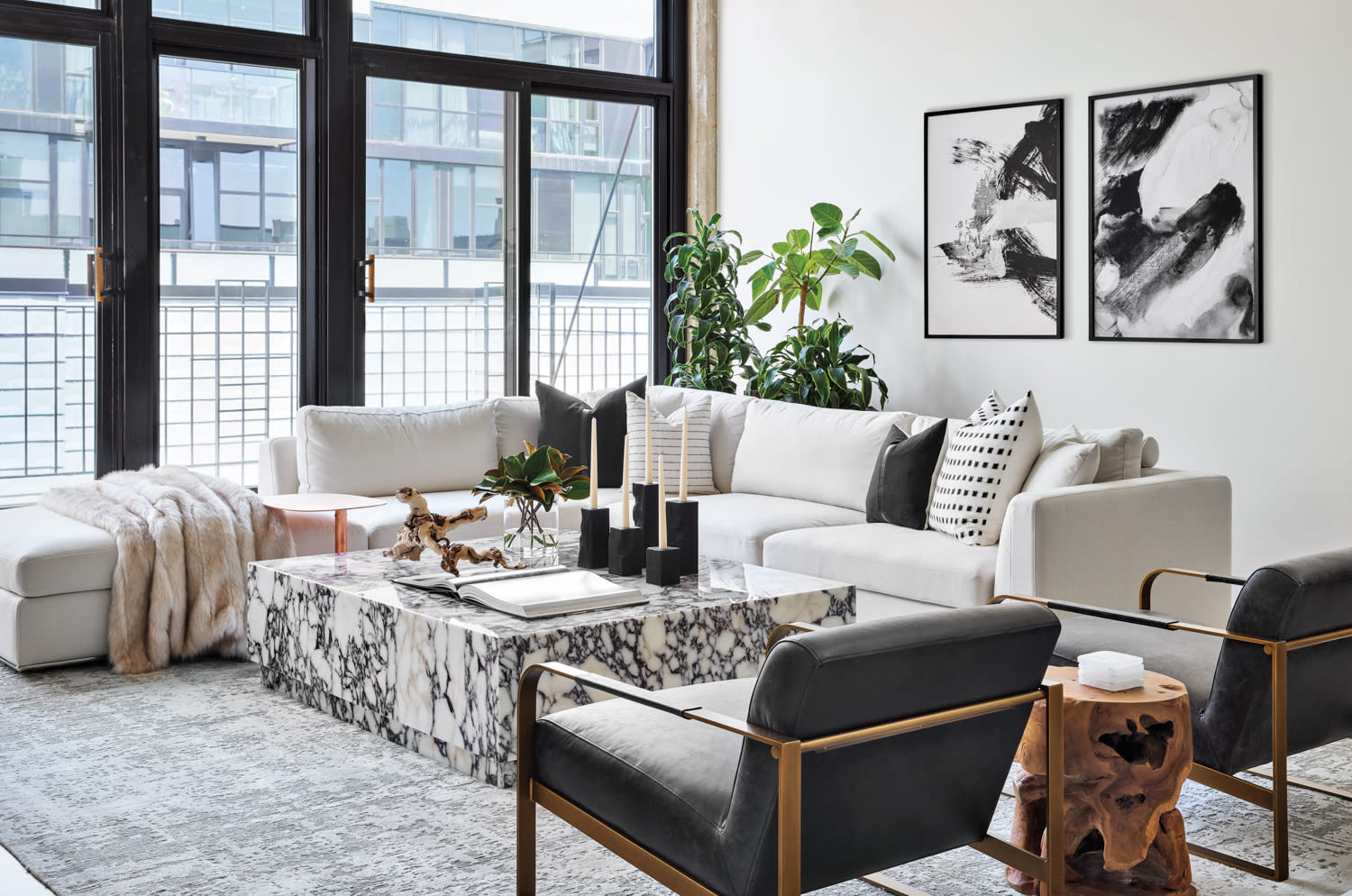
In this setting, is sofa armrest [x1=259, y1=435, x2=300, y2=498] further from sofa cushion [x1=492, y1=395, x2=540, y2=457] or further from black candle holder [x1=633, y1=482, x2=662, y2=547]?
black candle holder [x1=633, y1=482, x2=662, y2=547]

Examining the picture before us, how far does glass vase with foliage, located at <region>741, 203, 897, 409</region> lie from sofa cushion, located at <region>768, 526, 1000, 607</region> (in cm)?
128

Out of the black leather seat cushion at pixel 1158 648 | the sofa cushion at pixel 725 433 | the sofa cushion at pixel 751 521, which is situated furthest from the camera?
the sofa cushion at pixel 725 433

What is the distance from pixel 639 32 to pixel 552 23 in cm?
54

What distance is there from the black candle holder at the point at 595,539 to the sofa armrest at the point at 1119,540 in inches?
47.6

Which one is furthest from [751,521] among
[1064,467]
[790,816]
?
[790,816]

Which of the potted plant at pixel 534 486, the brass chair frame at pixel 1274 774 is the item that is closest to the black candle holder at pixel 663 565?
the potted plant at pixel 534 486

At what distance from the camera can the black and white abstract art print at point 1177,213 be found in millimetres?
4879

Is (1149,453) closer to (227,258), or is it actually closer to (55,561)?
(55,561)

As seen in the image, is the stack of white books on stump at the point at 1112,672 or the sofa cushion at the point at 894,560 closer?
the stack of white books on stump at the point at 1112,672

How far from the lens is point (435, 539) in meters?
3.80

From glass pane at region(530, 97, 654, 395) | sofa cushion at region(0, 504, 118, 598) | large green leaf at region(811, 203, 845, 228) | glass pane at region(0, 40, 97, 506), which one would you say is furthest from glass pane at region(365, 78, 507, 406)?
sofa cushion at region(0, 504, 118, 598)

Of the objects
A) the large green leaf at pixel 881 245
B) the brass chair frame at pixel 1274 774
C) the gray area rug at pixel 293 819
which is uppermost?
the large green leaf at pixel 881 245

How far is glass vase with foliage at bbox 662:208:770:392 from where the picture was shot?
6.50 meters

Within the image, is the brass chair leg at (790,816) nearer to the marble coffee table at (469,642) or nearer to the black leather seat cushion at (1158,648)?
the black leather seat cushion at (1158,648)
